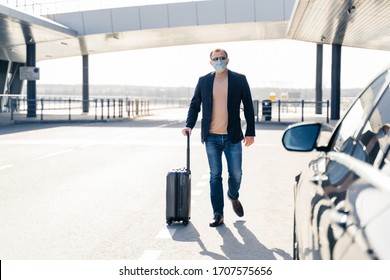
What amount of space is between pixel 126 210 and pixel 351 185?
18.2 ft


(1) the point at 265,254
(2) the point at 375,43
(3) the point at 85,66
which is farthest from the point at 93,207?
(3) the point at 85,66

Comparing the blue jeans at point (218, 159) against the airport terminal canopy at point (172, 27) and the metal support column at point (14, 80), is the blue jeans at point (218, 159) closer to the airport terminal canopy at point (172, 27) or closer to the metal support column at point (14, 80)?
the airport terminal canopy at point (172, 27)

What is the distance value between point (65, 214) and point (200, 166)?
542 cm

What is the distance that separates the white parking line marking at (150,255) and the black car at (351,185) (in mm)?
1912

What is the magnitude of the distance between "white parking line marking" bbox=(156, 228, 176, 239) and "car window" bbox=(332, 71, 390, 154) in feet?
9.72

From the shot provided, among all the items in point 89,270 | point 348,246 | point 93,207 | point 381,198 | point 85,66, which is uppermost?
point 85,66

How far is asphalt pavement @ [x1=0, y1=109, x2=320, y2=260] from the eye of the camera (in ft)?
18.0

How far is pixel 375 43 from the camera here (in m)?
32.4

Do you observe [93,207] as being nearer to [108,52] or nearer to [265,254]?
[265,254]

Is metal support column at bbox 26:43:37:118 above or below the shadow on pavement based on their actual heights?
above

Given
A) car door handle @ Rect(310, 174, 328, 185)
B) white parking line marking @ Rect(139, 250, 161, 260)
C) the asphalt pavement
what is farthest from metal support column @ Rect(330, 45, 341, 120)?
car door handle @ Rect(310, 174, 328, 185)

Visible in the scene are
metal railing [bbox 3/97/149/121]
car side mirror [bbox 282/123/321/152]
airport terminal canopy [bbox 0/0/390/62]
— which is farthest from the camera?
metal railing [bbox 3/97/149/121]

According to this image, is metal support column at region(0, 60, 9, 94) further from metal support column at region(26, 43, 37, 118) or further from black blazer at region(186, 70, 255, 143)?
black blazer at region(186, 70, 255, 143)

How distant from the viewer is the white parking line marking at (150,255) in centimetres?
515
